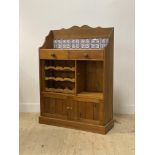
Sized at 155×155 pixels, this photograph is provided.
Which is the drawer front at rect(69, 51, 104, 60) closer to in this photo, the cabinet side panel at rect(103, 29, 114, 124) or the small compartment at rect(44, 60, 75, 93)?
the cabinet side panel at rect(103, 29, 114, 124)

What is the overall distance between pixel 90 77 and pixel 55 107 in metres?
0.63

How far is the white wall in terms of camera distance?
354 cm

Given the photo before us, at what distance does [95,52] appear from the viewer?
275 centimetres

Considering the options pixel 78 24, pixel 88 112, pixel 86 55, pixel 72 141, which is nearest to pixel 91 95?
pixel 88 112

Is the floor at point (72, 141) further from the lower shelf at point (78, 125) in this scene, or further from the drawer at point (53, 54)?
the drawer at point (53, 54)

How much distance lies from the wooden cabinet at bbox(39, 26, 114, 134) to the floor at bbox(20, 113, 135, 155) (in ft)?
0.44

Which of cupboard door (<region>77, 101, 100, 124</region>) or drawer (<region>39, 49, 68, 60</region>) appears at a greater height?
drawer (<region>39, 49, 68, 60</region>)

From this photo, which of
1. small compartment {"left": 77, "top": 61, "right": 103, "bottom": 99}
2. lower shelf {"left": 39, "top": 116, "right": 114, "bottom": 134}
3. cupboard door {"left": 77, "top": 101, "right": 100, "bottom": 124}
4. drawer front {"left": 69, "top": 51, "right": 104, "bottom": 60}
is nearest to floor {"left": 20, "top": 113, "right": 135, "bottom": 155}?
lower shelf {"left": 39, "top": 116, "right": 114, "bottom": 134}

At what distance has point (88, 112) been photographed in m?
2.87

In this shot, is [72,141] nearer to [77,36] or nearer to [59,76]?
[59,76]

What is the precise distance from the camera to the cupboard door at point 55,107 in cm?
304
